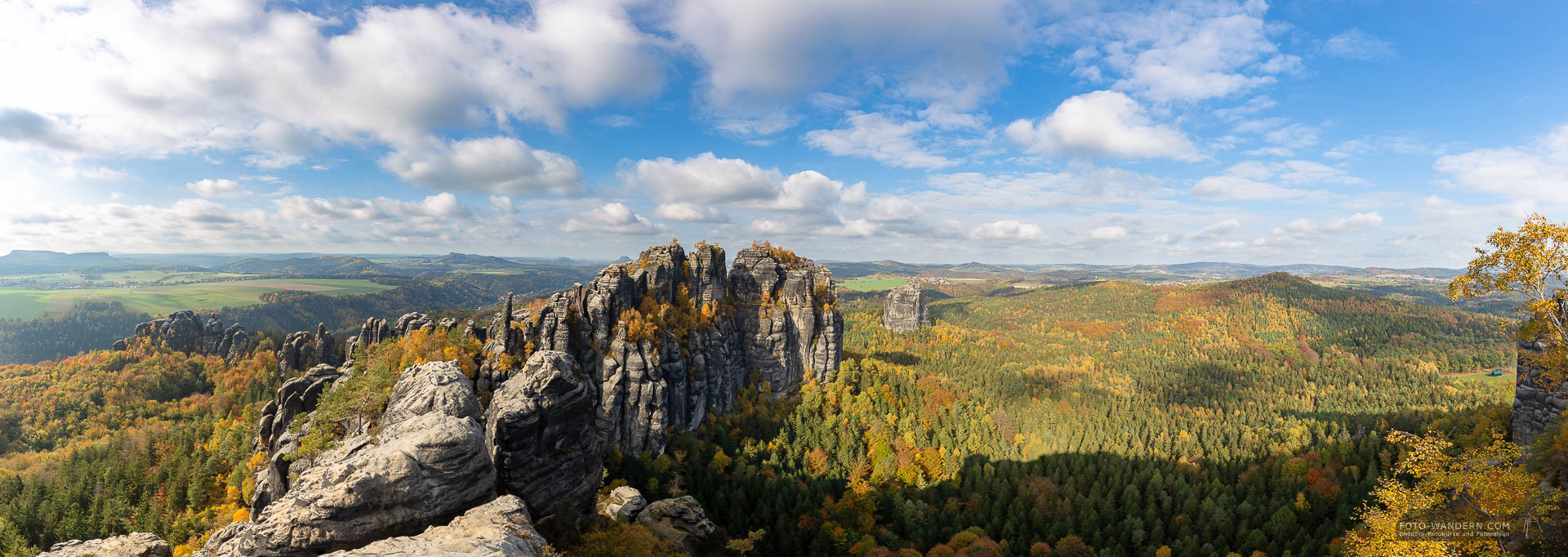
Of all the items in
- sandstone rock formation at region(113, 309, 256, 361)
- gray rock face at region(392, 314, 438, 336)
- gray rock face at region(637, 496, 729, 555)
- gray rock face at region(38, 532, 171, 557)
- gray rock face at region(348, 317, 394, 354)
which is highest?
gray rock face at region(392, 314, 438, 336)

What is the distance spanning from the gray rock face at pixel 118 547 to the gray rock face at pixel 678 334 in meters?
23.0

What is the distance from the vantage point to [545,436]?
32719mm

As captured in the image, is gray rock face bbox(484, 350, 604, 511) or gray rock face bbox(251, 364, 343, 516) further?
gray rock face bbox(251, 364, 343, 516)

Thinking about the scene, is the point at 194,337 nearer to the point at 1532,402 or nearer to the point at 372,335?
the point at 372,335

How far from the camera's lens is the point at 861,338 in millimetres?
182000

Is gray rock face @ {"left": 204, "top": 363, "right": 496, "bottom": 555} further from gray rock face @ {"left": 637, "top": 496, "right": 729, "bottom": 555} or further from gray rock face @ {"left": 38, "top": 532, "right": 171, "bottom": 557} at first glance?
gray rock face @ {"left": 637, "top": 496, "right": 729, "bottom": 555}

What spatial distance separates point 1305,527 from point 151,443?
523 ft

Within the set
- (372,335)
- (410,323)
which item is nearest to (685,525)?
(410,323)

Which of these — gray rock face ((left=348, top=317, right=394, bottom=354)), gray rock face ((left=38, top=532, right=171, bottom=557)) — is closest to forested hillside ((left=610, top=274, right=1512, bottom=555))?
gray rock face ((left=38, top=532, right=171, bottom=557))

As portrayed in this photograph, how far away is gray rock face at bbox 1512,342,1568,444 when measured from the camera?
4419 cm

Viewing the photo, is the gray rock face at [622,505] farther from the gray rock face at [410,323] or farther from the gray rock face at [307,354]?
the gray rock face at [307,354]

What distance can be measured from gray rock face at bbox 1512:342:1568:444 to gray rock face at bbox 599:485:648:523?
80803 mm

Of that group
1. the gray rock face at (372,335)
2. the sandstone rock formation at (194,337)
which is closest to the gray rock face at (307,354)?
the gray rock face at (372,335)

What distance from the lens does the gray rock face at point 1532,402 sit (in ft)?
145
